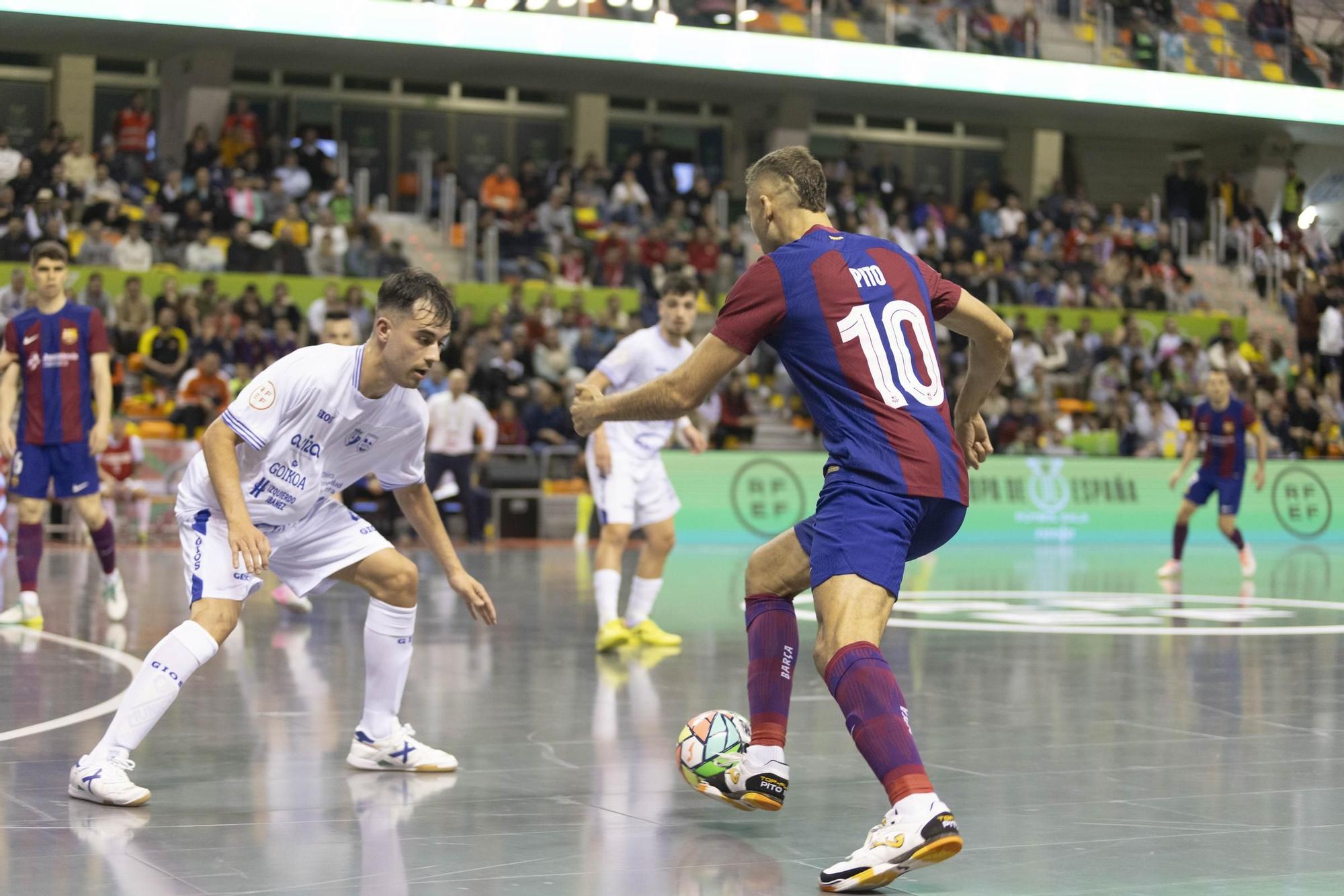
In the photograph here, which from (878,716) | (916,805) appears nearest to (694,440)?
(878,716)

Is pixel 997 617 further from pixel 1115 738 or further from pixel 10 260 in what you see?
pixel 10 260

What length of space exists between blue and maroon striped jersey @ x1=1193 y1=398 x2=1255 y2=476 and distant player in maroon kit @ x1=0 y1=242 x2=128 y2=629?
11036 millimetres

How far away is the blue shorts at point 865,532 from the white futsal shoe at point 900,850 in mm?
705

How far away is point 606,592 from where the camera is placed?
32.6ft

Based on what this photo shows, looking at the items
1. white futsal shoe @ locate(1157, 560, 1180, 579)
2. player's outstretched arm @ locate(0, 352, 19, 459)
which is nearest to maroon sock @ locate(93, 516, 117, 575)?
player's outstretched arm @ locate(0, 352, 19, 459)

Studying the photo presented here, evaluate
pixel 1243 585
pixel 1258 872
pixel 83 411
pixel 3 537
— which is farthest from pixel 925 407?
pixel 3 537

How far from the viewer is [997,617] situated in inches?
466

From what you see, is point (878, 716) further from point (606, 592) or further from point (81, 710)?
point (606, 592)

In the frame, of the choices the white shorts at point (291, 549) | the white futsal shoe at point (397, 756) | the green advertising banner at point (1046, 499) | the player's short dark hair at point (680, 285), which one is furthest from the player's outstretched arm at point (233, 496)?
the green advertising banner at point (1046, 499)

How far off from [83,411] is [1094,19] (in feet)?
73.5

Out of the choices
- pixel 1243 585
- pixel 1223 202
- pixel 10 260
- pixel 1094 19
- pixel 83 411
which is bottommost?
pixel 1243 585

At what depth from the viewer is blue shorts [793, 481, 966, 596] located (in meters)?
4.66

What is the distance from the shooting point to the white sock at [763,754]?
5164 millimetres

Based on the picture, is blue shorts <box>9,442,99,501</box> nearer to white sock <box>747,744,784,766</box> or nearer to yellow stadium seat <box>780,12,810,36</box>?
white sock <box>747,744,784,766</box>
